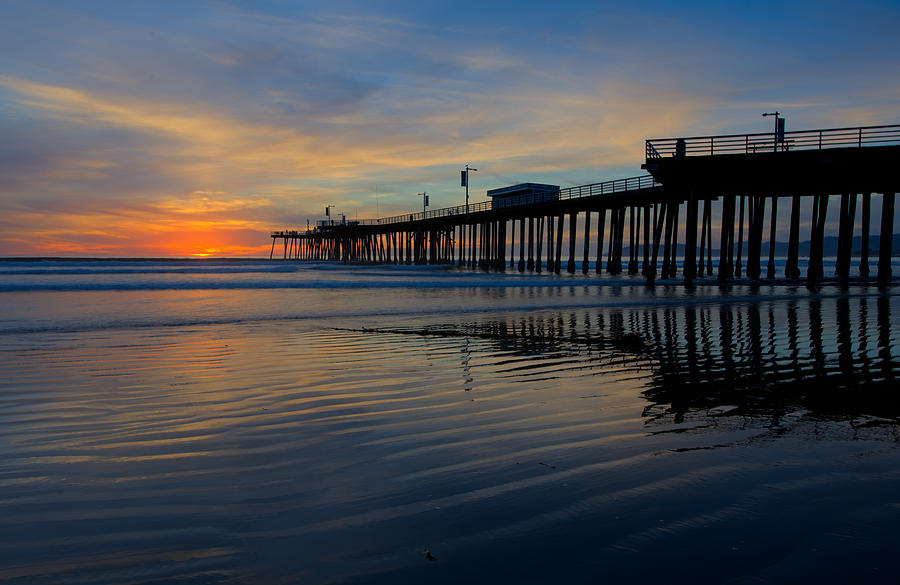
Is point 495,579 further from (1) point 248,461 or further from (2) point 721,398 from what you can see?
(2) point 721,398

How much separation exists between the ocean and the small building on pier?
127 feet

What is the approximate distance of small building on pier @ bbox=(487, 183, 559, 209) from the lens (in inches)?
1839

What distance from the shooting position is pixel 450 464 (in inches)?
148

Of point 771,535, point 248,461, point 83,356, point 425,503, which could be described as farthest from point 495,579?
point 83,356

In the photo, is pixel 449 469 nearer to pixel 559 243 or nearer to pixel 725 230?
pixel 725 230

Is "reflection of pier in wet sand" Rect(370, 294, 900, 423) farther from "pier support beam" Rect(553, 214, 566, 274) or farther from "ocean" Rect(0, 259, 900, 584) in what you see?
"pier support beam" Rect(553, 214, 566, 274)

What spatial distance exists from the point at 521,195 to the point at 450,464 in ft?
155

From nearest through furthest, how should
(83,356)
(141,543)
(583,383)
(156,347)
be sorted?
(141,543)
(583,383)
(83,356)
(156,347)

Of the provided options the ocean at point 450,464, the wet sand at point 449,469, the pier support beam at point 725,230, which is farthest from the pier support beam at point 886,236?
the wet sand at point 449,469

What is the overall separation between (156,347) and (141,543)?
7.36 metres

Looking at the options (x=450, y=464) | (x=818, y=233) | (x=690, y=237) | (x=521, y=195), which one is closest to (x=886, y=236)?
(x=818, y=233)

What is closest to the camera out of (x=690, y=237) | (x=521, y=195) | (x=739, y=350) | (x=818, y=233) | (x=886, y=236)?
(x=739, y=350)

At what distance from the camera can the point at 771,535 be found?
276 cm

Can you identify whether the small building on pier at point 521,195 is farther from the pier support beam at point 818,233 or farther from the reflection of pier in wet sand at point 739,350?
the reflection of pier in wet sand at point 739,350
